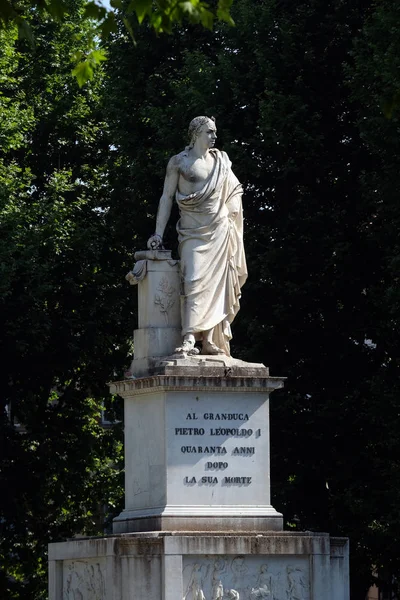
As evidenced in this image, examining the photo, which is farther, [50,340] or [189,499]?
[50,340]

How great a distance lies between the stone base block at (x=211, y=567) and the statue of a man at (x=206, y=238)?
2.42m

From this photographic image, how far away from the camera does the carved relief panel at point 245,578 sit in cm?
1919

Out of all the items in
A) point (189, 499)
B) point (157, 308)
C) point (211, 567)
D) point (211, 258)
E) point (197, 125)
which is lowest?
point (211, 567)

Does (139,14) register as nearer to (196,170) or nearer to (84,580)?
(196,170)

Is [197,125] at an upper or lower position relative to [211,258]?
upper

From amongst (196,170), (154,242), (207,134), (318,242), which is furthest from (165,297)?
(318,242)

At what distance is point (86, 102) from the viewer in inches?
1515

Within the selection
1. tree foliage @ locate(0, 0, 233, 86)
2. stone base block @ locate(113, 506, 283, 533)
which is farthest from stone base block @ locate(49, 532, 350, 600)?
tree foliage @ locate(0, 0, 233, 86)

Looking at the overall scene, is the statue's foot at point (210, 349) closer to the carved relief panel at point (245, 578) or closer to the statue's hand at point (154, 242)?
the statue's hand at point (154, 242)

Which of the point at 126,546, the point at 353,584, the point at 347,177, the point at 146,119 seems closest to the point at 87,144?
the point at 146,119

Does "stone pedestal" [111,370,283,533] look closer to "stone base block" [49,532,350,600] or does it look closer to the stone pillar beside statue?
the stone pillar beside statue

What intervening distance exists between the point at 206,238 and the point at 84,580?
425 centimetres

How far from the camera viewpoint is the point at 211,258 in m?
20.8

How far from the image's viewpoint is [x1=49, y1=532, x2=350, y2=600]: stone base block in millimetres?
19016
